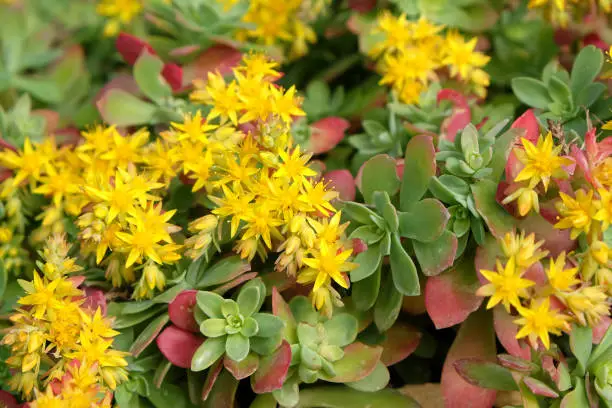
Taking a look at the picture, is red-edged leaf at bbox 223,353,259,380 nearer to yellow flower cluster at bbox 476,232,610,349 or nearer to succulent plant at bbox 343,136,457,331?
succulent plant at bbox 343,136,457,331

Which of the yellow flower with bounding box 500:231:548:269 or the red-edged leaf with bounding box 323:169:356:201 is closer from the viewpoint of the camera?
the yellow flower with bounding box 500:231:548:269

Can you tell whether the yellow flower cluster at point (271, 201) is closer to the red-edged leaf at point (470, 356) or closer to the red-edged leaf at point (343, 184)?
the red-edged leaf at point (343, 184)

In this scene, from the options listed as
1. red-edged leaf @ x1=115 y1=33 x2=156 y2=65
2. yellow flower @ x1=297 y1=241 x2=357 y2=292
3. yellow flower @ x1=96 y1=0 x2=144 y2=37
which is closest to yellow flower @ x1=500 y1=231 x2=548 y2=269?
yellow flower @ x1=297 y1=241 x2=357 y2=292

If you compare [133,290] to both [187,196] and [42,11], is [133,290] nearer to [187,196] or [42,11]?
[187,196]

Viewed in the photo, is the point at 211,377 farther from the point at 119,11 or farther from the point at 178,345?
the point at 119,11

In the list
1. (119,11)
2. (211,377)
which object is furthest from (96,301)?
(119,11)

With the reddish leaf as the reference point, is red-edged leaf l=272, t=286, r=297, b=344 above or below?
below
